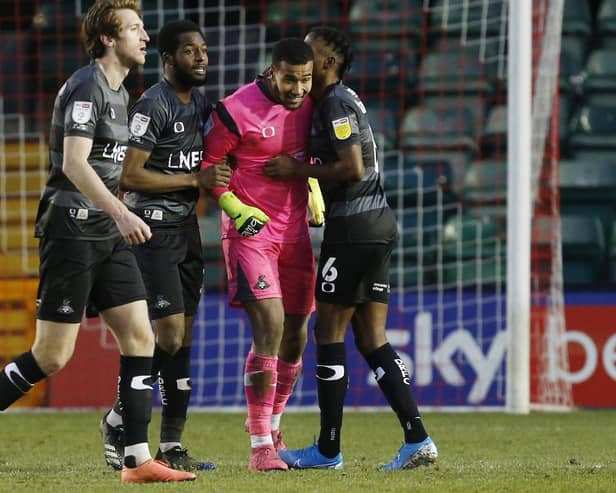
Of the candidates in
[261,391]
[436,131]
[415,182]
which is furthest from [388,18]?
[261,391]

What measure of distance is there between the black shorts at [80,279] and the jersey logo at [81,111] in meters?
0.49

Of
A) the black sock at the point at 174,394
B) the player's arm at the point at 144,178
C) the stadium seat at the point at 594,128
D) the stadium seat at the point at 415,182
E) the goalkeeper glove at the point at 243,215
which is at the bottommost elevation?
the black sock at the point at 174,394

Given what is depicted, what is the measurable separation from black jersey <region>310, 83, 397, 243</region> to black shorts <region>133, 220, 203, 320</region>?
2.06 ft

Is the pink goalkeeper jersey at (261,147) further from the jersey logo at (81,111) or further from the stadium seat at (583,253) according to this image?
the stadium seat at (583,253)

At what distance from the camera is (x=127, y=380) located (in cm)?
539

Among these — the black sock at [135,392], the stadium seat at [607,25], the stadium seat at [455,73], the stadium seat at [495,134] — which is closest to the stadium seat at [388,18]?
the stadium seat at [455,73]

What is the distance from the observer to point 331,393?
615 cm

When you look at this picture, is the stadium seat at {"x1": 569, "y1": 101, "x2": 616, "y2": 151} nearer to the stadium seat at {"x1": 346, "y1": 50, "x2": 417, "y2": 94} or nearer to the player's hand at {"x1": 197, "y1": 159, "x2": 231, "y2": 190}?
the stadium seat at {"x1": 346, "y1": 50, "x2": 417, "y2": 94}

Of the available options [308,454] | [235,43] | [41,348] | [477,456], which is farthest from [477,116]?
[41,348]

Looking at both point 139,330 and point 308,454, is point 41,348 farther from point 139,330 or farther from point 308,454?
point 308,454

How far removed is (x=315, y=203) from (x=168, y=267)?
75cm

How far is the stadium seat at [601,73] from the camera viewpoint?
40.8ft

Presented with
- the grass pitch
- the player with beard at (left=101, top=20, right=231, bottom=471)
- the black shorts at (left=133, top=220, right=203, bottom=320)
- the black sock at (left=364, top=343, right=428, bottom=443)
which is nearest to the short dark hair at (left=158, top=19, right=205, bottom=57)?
the player with beard at (left=101, top=20, right=231, bottom=471)

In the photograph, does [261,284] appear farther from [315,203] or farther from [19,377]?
[19,377]
